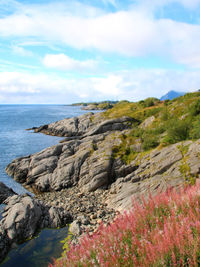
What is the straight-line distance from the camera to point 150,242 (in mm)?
4926

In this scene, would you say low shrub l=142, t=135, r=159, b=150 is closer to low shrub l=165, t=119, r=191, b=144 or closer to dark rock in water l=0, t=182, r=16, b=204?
low shrub l=165, t=119, r=191, b=144

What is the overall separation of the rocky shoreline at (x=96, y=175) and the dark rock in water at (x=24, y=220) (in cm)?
22

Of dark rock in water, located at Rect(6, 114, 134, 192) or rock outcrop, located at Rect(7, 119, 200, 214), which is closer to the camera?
rock outcrop, located at Rect(7, 119, 200, 214)

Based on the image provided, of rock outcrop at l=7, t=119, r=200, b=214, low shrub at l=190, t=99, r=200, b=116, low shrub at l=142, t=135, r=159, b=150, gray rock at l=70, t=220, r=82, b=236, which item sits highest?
low shrub at l=190, t=99, r=200, b=116

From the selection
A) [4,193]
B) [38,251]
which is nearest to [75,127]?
[4,193]

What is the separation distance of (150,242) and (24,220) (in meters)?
14.2

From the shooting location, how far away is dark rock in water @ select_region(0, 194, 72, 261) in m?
15.4

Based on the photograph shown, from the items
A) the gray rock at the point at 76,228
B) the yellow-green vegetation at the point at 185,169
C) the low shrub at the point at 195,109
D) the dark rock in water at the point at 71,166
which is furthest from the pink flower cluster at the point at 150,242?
the low shrub at the point at 195,109

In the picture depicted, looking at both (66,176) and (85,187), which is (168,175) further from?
(66,176)

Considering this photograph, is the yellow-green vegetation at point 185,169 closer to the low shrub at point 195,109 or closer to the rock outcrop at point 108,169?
the rock outcrop at point 108,169

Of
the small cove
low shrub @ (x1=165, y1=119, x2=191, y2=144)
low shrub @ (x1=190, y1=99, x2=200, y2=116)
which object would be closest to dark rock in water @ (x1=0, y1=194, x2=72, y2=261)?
the small cove

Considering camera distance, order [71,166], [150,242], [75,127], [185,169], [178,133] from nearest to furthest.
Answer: [150,242] → [185,169] → [178,133] → [71,166] → [75,127]

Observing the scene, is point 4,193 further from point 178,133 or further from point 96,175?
point 178,133

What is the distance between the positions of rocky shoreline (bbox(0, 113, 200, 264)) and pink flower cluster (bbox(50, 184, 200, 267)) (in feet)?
25.4
